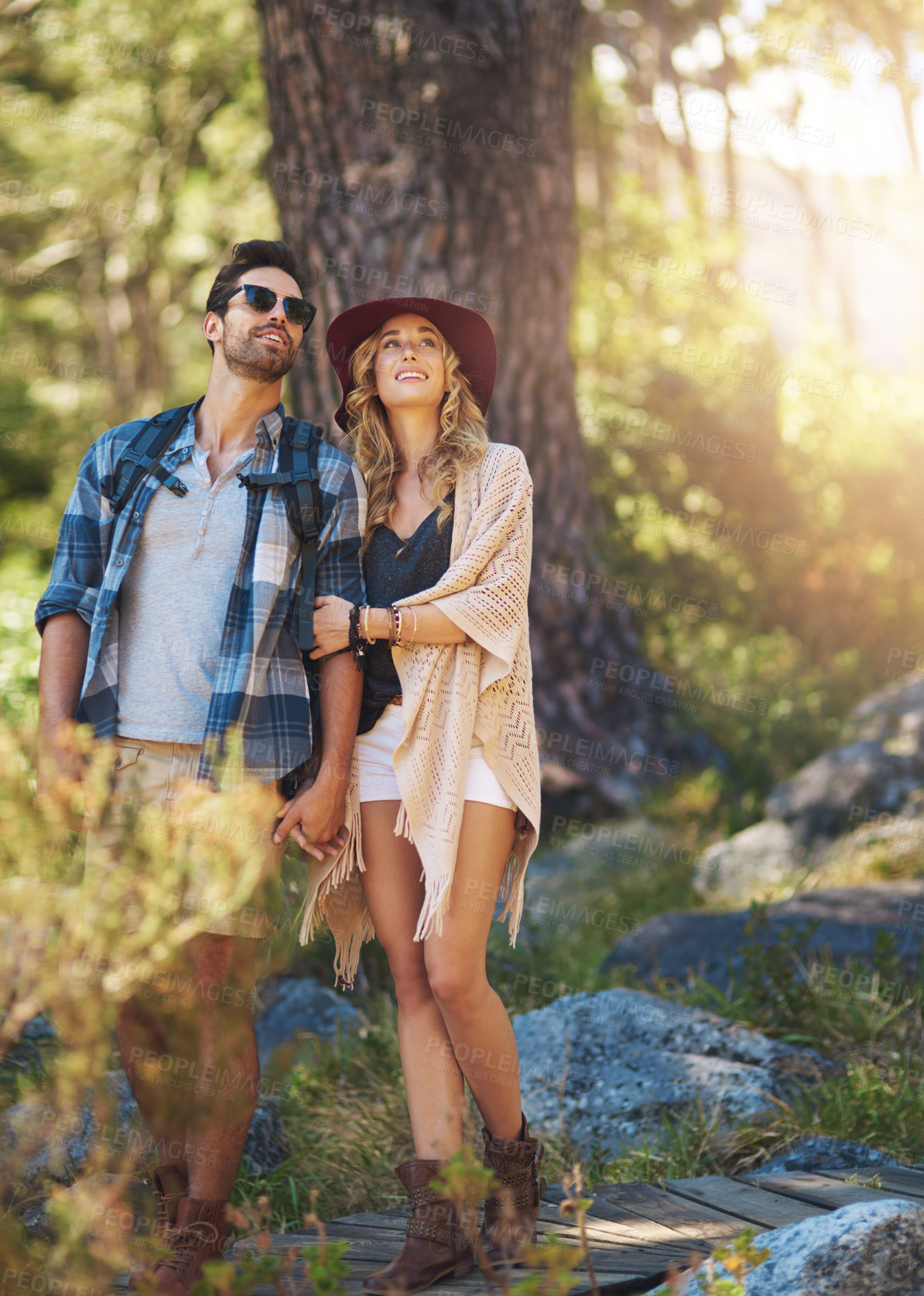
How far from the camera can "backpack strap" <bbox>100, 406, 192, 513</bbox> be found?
3.20 m

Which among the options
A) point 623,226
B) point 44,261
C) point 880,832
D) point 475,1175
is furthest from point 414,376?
point 44,261

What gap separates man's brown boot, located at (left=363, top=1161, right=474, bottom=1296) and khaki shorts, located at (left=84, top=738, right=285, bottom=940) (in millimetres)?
736

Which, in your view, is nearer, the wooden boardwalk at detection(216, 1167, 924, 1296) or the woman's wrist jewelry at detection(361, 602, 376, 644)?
the wooden boardwalk at detection(216, 1167, 924, 1296)

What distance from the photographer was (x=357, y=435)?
11.4 feet

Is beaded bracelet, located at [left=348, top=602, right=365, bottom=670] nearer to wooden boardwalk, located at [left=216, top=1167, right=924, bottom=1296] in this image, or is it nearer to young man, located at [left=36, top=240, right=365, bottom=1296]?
young man, located at [left=36, top=240, right=365, bottom=1296]

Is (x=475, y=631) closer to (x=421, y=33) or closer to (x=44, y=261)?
(x=421, y=33)

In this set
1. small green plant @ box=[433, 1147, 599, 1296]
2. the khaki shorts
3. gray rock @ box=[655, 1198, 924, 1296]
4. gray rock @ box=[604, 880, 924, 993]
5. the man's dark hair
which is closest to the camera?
small green plant @ box=[433, 1147, 599, 1296]

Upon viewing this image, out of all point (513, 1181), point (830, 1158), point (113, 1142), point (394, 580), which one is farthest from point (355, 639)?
point (830, 1158)

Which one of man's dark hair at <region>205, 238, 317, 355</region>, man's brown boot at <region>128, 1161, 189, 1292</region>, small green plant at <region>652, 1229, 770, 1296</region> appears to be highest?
man's dark hair at <region>205, 238, 317, 355</region>

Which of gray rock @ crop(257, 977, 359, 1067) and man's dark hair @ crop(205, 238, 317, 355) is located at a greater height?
man's dark hair @ crop(205, 238, 317, 355)

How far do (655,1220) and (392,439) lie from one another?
2.20m

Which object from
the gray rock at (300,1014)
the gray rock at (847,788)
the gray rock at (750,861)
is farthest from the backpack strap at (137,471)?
the gray rock at (847,788)

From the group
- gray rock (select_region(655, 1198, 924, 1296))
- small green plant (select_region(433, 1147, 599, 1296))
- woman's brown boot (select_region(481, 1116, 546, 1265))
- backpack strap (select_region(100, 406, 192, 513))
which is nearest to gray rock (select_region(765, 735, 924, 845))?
woman's brown boot (select_region(481, 1116, 546, 1265))

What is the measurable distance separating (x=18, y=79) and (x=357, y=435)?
49.1 feet
